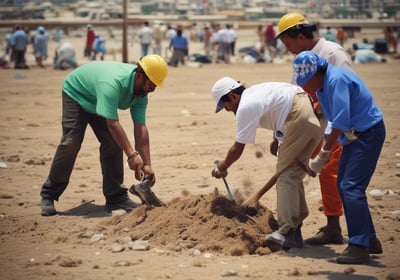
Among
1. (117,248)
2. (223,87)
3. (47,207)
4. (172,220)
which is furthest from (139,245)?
(47,207)

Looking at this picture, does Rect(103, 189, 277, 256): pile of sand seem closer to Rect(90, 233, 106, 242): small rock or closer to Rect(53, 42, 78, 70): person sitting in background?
Rect(90, 233, 106, 242): small rock

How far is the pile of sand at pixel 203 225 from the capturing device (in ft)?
22.9

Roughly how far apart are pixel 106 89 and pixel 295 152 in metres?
2.04

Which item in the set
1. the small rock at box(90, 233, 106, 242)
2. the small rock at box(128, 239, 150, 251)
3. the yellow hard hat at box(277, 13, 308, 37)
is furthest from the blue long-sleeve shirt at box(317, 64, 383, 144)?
the small rock at box(90, 233, 106, 242)

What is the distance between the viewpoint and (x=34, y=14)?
68.2 meters

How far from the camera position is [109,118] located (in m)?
7.58

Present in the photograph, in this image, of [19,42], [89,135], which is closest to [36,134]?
[89,135]

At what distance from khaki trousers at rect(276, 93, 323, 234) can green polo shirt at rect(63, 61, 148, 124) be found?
179 centimetres

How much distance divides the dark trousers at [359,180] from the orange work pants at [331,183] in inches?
→ 25.7

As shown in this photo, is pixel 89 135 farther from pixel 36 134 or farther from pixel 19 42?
pixel 19 42

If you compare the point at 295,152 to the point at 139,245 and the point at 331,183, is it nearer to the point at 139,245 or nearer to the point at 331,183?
the point at 331,183

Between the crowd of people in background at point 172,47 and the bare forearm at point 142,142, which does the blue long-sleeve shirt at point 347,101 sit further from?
the crowd of people in background at point 172,47

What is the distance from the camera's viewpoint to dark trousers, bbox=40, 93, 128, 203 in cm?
827

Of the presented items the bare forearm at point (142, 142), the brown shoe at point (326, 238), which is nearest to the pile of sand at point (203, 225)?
the brown shoe at point (326, 238)
